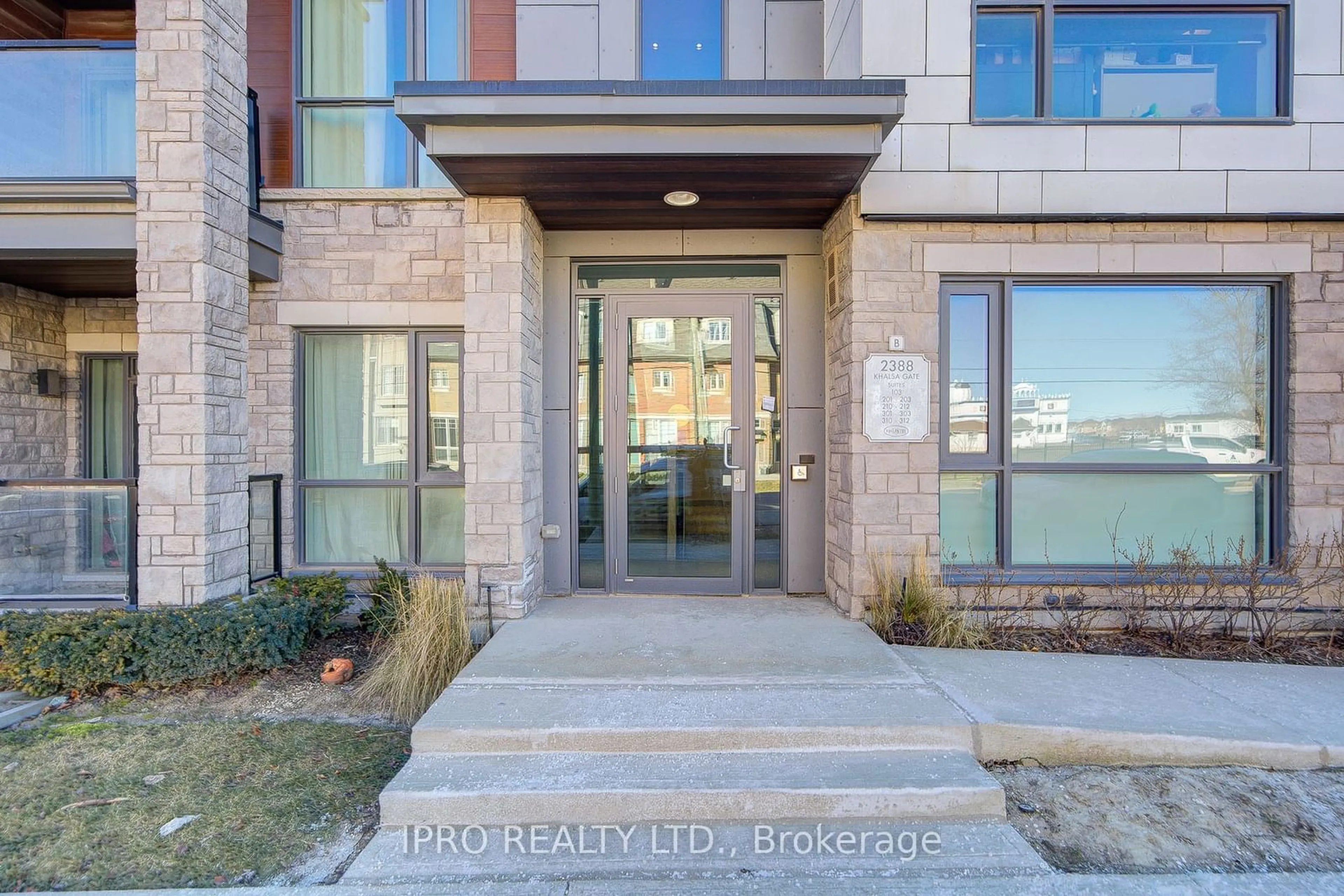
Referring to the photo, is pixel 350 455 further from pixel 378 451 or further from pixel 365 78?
pixel 365 78

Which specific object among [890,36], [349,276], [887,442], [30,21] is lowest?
[887,442]

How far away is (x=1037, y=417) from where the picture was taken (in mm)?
4855

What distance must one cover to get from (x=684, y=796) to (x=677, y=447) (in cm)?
304

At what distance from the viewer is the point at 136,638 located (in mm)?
4012

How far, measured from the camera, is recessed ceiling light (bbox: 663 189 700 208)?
4578mm

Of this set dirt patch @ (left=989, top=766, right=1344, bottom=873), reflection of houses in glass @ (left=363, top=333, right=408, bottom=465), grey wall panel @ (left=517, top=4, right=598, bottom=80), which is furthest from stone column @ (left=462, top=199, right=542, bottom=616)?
dirt patch @ (left=989, top=766, right=1344, bottom=873)

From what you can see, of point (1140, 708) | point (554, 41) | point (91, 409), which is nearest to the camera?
point (1140, 708)

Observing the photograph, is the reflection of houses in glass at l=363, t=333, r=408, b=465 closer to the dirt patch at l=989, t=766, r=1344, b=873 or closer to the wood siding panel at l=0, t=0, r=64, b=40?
the wood siding panel at l=0, t=0, r=64, b=40

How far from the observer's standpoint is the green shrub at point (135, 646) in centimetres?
397

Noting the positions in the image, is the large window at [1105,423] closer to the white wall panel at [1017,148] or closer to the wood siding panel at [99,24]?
the white wall panel at [1017,148]

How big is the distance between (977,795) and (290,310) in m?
5.75

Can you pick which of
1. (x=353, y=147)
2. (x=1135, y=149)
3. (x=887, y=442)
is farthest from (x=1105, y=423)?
(x=353, y=147)

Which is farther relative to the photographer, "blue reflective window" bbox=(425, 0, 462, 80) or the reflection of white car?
"blue reflective window" bbox=(425, 0, 462, 80)

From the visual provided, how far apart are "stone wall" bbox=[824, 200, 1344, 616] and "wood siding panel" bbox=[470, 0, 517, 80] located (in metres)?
3.20
